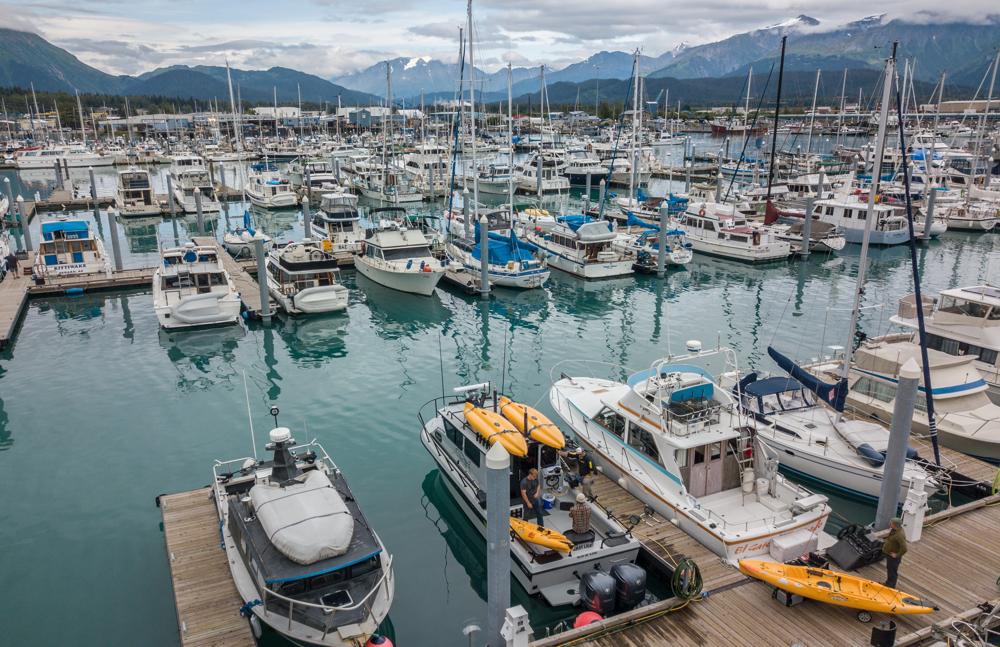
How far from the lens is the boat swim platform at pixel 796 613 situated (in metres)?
10.6

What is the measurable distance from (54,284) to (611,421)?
32.5 meters

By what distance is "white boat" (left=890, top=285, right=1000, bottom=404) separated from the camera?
68.0ft

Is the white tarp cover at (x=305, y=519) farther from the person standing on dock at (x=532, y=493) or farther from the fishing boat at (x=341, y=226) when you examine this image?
the fishing boat at (x=341, y=226)

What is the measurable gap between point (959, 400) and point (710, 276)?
2232 centimetres

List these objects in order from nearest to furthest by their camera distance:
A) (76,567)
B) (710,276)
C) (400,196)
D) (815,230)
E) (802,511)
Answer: (802,511), (76,567), (710,276), (815,230), (400,196)

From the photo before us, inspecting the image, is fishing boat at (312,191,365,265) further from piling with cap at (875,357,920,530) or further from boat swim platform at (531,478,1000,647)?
piling with cap at (875,357,920,530)

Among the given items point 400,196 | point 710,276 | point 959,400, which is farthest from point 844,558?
point 400,196

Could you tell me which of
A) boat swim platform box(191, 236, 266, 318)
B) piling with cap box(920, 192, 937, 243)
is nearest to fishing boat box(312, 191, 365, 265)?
boat swim platform box(191, 236, 266, 318)

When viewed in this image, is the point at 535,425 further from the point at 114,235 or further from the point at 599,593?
the point at 114,235

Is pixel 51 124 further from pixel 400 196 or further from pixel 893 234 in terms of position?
pixel 893 234

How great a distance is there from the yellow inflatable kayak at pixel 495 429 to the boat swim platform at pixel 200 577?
5.65 metres

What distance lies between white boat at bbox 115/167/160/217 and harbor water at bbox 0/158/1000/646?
58.3 feet

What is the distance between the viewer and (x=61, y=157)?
98688 millimetres

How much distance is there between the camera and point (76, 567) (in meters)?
14.3
